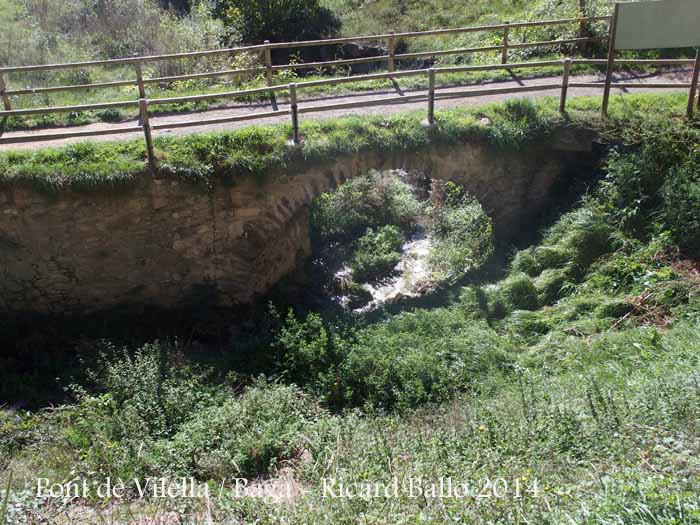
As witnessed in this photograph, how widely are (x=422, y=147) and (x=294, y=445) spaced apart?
6104mm

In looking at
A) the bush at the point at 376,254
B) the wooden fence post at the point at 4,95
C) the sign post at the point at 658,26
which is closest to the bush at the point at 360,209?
the bush at the point at 376,254

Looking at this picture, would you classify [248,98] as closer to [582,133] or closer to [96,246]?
[96,246]

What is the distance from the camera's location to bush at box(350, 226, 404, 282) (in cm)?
1267

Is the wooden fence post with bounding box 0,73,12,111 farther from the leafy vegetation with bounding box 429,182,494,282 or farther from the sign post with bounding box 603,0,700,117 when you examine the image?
the sign post with bounding box 603,0,700,117

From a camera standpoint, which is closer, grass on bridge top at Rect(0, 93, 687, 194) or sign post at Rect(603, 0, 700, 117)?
grass on bridge top at Rect(0, 93, 687, 194)

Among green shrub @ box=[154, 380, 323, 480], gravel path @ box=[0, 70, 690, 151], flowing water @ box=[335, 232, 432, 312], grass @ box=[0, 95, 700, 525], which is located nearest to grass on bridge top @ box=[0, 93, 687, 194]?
grass @ box=[0, 95, 700, 525]

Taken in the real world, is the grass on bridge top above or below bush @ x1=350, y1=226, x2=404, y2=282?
above

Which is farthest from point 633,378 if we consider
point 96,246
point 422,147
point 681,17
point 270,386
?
point 96,246

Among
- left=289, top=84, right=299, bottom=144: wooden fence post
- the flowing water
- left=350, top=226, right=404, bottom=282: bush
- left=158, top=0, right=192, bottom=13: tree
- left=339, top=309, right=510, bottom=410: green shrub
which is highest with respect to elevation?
left=158, top=0, right=192, bottom=13: tree

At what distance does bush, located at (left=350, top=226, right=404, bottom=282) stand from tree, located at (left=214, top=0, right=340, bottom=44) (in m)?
7.47

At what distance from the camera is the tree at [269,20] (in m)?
17.8

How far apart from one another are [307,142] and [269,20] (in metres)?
8.89

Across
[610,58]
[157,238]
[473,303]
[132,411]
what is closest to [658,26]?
[610,58]

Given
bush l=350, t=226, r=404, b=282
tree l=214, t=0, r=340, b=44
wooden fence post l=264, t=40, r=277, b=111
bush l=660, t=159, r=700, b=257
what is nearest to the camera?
bush l=660, t=159, r=700, b=257
